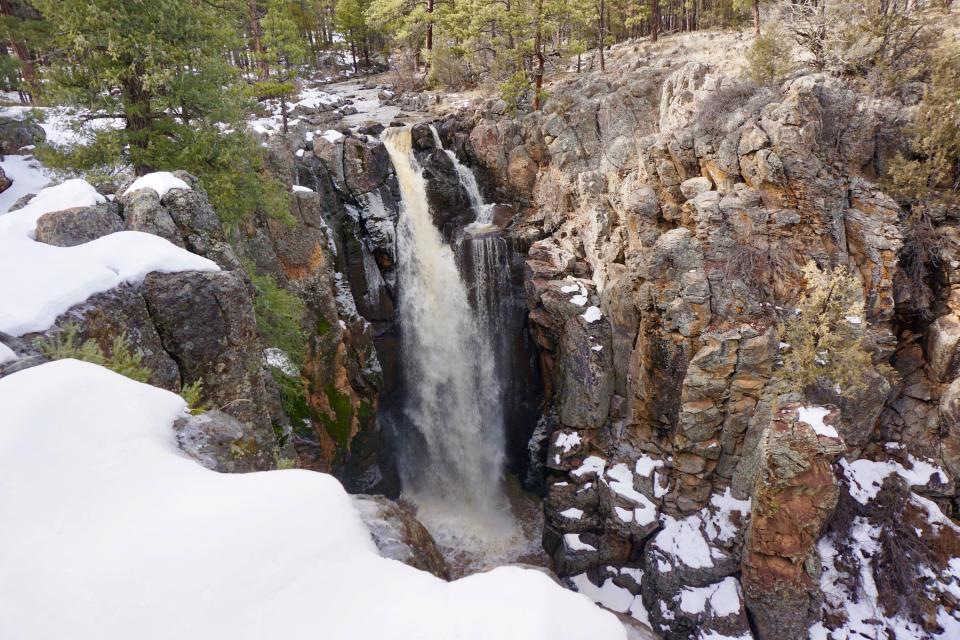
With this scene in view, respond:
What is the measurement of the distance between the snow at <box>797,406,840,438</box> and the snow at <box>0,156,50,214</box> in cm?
2316

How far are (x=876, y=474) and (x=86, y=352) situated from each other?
1950 centimetres

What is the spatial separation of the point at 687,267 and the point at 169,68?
598 inches

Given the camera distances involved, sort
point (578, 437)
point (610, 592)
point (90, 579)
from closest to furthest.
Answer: point (90, 579) → point (610, 592) → point (578, 437)

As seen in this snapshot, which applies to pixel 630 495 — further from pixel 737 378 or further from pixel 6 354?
pixel 6 354

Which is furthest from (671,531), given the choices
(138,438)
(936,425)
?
(138,438)

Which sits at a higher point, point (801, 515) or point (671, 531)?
point (801, 515)

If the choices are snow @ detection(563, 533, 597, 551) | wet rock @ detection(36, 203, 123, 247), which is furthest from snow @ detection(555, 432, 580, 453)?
wet rock @ detection(36, 203, 123, 247)

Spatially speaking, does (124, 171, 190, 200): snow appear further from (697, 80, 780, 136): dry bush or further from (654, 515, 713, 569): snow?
(654, 515, 713, 569): snow

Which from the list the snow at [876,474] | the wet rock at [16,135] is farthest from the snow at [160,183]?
the snow at [876,474]

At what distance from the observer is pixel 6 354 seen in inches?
181

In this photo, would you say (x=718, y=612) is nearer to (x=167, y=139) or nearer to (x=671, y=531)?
(x=671, y=531)

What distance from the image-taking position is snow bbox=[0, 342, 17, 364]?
4.54 meters

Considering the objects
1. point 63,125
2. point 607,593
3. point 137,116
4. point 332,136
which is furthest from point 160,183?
point 607,593

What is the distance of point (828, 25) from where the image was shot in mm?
16297
